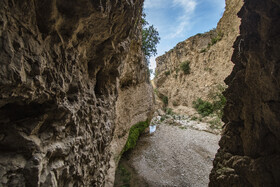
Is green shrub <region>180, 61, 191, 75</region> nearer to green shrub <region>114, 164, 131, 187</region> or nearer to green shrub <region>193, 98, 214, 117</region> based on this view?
green shrub <region>193, 98, 214, 117</region>

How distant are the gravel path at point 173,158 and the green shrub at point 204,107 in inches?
199

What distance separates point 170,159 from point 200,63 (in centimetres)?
1743

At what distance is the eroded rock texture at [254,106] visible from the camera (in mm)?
3260

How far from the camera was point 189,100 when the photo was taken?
82.1ft

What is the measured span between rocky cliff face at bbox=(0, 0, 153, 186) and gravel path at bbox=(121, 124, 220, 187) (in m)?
5.53

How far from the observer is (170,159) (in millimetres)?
11320

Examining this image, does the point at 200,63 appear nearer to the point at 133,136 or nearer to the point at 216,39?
the point at 216,39

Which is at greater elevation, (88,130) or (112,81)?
(112,81)

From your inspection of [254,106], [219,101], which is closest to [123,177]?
[254,106]

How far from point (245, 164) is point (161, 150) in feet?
29.1

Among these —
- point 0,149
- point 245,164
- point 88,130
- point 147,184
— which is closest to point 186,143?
point 147,184

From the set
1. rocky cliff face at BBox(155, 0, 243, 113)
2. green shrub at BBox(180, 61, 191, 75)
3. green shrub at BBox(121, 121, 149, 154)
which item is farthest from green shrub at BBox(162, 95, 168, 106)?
green shrub at BBox(121, 121, 149, 154)

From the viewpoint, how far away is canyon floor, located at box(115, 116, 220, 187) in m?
9.08

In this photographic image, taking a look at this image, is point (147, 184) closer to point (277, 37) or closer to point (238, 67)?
point (238, 67)
